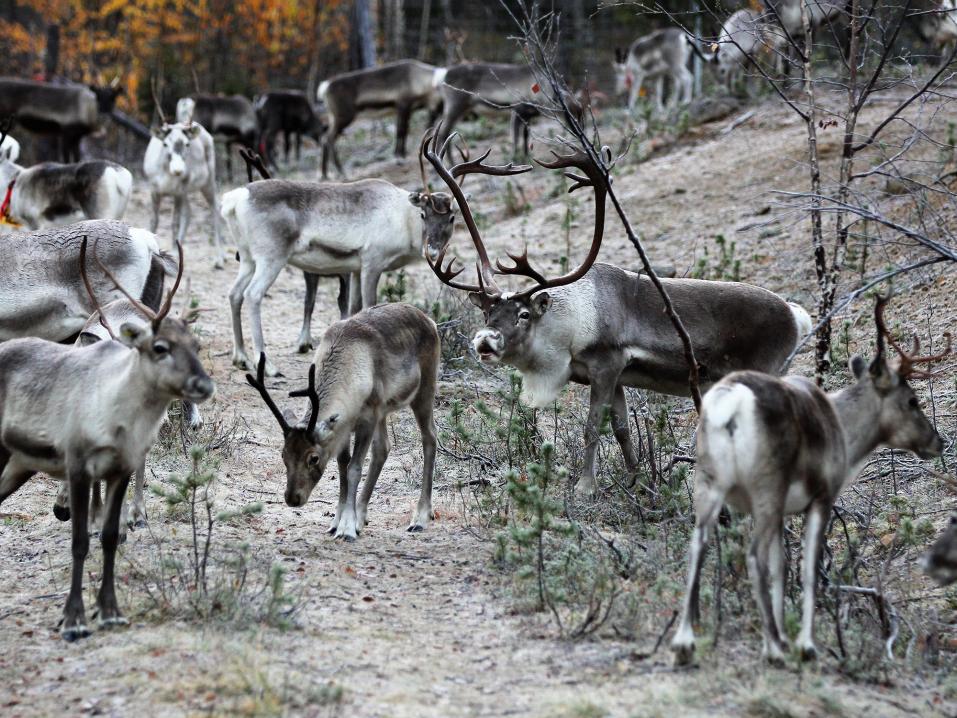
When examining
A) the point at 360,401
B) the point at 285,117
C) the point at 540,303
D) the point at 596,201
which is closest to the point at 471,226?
the point at 540,303

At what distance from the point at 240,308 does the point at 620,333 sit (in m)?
3.75

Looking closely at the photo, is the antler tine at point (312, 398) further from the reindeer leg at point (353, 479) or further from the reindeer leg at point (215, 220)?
the reindeer leg at point (215, 220)

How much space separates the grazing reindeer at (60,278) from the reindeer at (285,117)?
11.0 m

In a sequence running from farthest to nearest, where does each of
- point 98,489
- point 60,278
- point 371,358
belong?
1. point 60,278
2. point 371,358
3. point 98,489

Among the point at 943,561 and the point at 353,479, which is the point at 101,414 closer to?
the point at 353,479

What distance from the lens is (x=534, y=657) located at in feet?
16.7

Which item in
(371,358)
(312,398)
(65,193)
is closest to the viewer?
(312,398)

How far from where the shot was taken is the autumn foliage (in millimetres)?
22328

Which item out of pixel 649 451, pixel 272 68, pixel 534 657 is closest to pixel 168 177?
pixel 649 451

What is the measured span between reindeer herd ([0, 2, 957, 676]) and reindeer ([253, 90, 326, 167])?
5982 mm

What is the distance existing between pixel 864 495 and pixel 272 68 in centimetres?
1875

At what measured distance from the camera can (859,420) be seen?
5.43m

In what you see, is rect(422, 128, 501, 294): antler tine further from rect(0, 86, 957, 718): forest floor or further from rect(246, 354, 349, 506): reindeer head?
rect(246, 354, 349, 506): reindeer head

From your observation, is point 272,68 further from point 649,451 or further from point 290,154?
point 649,451
